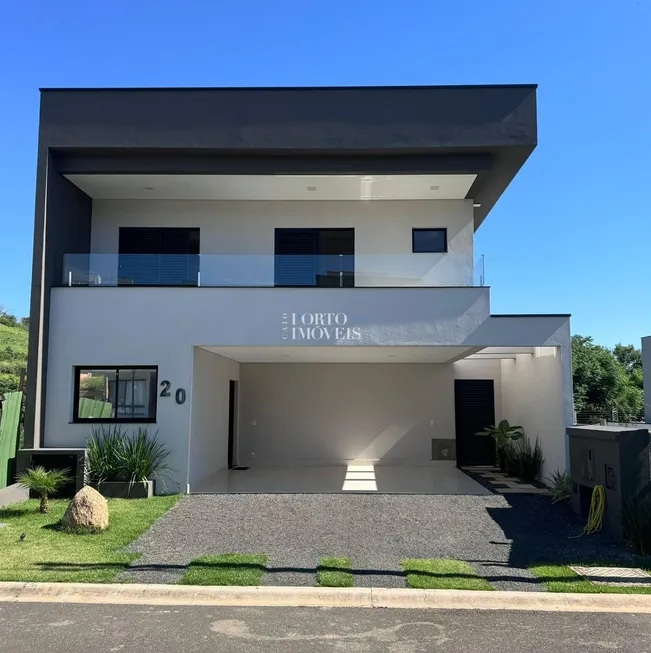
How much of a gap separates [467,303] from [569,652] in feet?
26.0

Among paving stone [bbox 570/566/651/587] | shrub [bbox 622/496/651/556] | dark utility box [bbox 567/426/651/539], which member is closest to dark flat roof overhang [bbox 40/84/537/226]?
dark utility box [bbox 567/426/651/539]

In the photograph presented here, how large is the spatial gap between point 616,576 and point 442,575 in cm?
197

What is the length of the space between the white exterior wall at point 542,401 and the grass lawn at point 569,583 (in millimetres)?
4906

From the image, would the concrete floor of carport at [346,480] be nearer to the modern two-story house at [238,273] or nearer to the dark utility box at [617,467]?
the modern two-story house at [238,273]

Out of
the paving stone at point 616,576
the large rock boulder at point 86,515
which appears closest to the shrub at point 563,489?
the paving stone at point 616,576

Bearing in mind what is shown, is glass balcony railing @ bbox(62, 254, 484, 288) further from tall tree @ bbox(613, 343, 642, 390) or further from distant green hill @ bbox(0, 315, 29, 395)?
tall tree @ bbox(613, 343, 642, 390)

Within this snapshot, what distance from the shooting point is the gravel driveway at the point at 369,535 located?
7328 millimetres

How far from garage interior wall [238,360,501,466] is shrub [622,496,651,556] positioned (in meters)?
8.73

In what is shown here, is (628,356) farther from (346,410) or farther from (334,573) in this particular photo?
(334,573)

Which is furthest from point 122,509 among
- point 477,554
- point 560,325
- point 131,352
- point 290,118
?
point 560,325

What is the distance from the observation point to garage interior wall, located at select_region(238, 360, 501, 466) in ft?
56.2

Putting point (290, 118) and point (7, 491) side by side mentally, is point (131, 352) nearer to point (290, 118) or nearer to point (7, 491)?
point (7, 491)

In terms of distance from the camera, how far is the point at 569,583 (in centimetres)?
678

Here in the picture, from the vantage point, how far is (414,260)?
12531mm
